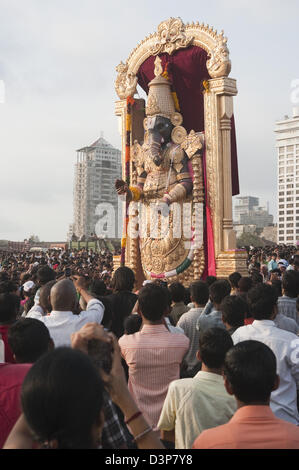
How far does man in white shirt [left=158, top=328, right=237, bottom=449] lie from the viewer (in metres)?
2.53

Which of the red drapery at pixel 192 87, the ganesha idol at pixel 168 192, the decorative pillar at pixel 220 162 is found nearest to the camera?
the decorative pillar at pixel 220 162

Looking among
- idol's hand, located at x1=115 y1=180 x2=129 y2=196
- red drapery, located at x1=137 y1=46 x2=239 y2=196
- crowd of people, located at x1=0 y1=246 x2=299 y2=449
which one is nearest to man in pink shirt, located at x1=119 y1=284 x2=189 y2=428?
crowd of people, located at x1=0 y1=246 x2=299 y2=449

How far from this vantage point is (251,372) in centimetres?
222

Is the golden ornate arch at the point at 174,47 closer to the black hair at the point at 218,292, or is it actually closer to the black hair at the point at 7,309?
the black hair at the point at 218,292

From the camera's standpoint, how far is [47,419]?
151 centimetres

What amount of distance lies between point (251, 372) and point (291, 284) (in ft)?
9.89

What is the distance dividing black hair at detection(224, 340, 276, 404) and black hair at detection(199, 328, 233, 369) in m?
0.42

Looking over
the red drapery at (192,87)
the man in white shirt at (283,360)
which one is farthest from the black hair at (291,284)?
the red drapery at (192,87)

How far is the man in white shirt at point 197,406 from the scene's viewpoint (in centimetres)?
253

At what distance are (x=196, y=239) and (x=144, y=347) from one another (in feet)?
27.2

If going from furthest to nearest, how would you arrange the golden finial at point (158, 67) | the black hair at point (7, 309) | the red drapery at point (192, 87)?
the golden finial at point (158, 67), the red drapery at point (192, 87), the black hair at point (7, 309)

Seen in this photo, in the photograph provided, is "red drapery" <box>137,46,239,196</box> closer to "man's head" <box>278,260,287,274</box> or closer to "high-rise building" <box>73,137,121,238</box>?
"man's head" <box>278,260,287,274</box>

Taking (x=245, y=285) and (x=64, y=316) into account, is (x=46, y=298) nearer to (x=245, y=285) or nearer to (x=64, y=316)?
(x=64, y=316)
